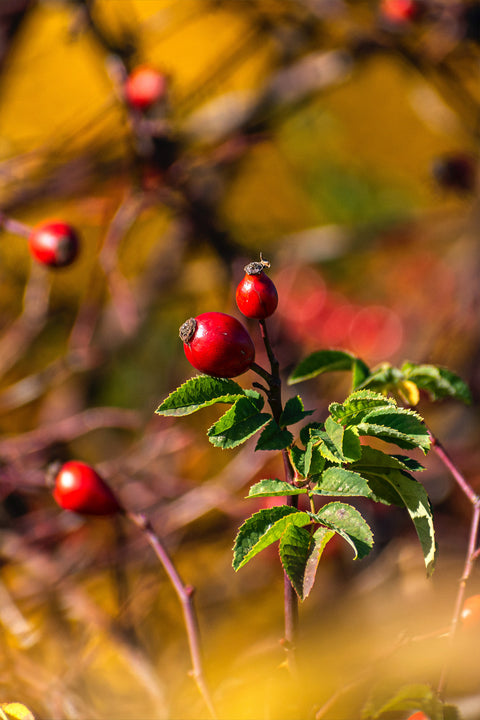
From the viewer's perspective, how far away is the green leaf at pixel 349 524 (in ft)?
2.02

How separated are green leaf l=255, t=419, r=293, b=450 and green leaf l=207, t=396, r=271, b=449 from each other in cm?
1

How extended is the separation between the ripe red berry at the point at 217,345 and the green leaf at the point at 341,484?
6.0 inches

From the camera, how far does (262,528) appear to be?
646 mm

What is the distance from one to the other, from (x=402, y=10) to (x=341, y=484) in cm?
209

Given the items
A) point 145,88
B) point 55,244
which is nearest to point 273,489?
point 55,244

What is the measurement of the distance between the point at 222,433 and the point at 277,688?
373 mm

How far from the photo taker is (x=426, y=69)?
8.29ft

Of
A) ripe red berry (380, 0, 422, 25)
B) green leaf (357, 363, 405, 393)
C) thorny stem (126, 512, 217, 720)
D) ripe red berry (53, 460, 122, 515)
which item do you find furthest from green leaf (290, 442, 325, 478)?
ripe red berry (380, 0, 422, 25)

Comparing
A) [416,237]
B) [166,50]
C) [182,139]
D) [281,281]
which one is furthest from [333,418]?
[166,50]

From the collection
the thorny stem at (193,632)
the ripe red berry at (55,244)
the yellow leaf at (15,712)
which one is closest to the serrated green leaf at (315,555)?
the thorny stem at (193,632)

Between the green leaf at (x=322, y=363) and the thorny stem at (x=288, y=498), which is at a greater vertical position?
the green leaf at (x=322, y=363)

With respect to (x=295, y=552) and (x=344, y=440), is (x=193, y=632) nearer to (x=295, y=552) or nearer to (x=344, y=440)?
(x=295, y=552)

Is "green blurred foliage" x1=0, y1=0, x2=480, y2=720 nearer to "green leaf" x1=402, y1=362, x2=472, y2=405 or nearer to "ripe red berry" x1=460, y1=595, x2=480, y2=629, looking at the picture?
"ripe red berry" x1=460, y1=595, x2=480, y2=629

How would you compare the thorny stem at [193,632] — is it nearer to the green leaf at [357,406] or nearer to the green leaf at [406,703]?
the green leaf at [406,703]
